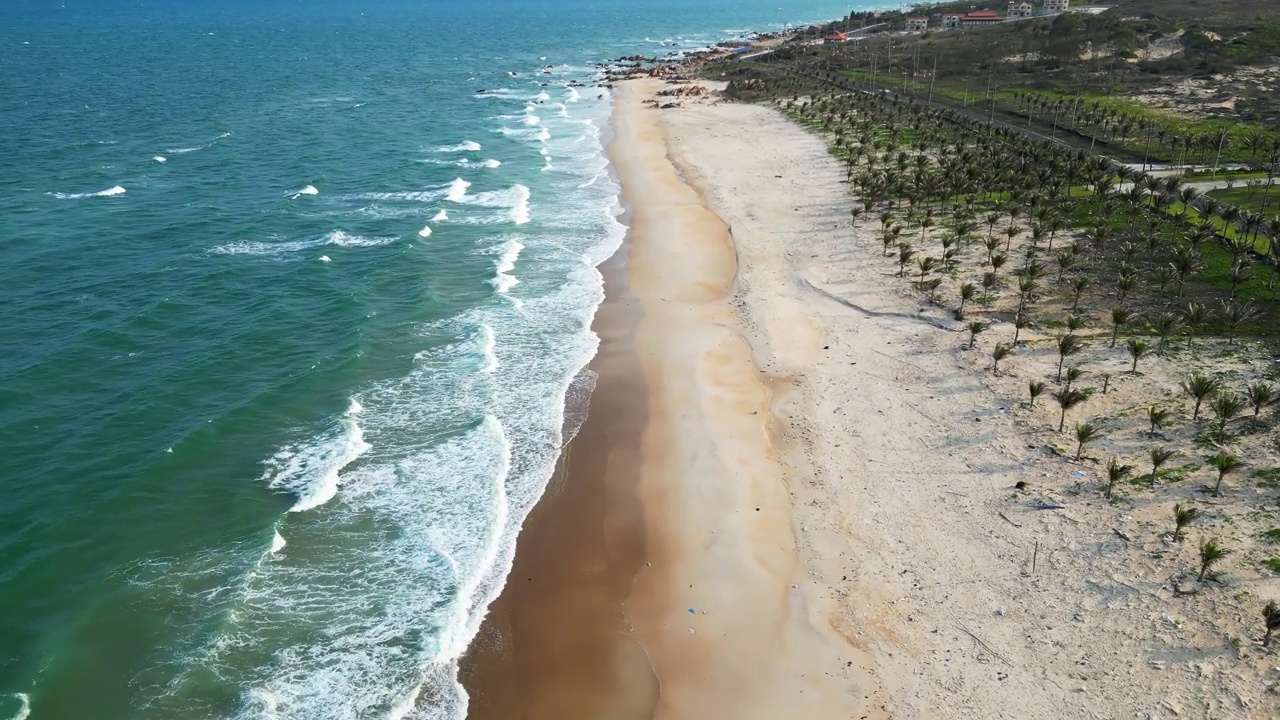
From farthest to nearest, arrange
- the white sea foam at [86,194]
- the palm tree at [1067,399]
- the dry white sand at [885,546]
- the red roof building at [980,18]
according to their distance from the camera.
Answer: the red roof building at [980,18]
the white sea foam at [86,194]
the palm tree at [1067,399]
the dry white sand at [885,546]

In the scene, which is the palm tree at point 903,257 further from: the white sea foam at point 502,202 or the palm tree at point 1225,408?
the white sea foam at point 502,202

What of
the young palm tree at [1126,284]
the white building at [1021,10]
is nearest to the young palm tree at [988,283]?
the young palm tree at [1126,284]

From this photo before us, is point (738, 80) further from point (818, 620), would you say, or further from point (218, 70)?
point (818, 620)

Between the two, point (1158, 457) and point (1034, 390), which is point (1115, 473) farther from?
point (1034, 390)

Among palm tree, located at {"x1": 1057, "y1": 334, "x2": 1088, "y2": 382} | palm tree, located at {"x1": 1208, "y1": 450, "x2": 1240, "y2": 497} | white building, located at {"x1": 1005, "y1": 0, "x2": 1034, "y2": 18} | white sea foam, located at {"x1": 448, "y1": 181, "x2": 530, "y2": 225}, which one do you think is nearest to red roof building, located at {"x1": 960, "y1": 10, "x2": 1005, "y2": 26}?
white building, located at {"x1": 1005, "y1": 0, "x2": 1034, "y2": 18}

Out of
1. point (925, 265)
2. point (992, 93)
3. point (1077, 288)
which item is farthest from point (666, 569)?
point (992, 93)
